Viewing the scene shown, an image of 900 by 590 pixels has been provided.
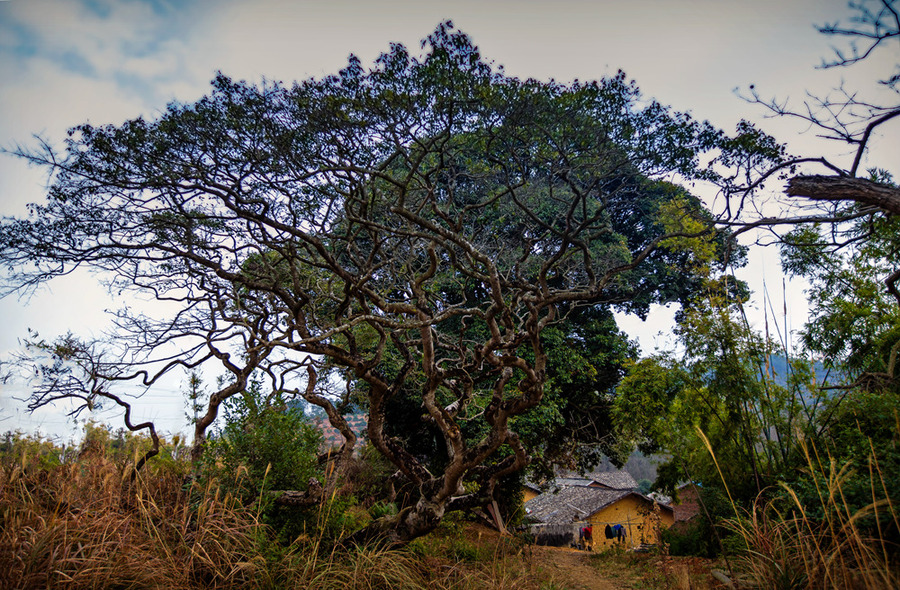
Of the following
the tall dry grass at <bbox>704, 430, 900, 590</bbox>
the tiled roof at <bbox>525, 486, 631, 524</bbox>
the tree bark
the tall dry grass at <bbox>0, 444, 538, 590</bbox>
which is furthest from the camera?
the tiled roof at <bbox>525, 486, 631, 524</bbox>

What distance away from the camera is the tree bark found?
3.28m

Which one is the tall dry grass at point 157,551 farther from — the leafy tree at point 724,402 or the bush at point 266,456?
the leafy tree at point 724,402

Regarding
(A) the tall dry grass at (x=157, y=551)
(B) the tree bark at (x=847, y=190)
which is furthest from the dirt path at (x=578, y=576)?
(B) the tree bark at (x=847, y=190)

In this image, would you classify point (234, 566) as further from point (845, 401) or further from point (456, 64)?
point (845, 401)

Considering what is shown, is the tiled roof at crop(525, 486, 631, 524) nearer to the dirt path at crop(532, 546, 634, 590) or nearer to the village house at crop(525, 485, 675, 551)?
the village house at crop(525, 485, 675, 551)

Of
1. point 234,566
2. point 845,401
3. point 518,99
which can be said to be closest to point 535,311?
point 518,99

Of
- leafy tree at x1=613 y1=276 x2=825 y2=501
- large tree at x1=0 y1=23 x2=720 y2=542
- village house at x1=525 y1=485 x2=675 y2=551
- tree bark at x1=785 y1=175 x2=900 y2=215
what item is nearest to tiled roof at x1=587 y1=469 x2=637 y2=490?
village house at x1=525 y1=485 x2=675 y2=551

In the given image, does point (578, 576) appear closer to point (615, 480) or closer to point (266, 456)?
point (266, 456)

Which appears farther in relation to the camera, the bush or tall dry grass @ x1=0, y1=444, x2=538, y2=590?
the bush

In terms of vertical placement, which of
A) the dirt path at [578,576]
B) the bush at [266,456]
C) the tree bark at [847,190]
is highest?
the tree bark at [847,190]

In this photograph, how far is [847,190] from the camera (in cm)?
346

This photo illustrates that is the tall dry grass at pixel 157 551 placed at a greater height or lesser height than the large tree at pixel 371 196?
lesser

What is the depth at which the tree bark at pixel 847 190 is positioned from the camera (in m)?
3.28

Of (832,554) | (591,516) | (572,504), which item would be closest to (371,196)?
(832,554)
